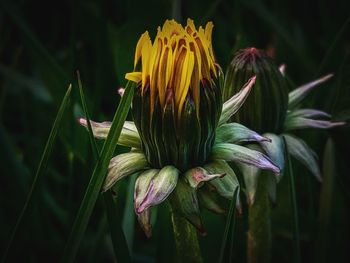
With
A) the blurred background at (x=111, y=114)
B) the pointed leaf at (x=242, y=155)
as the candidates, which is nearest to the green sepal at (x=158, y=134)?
the pointed leaf at (x=242, y=155)

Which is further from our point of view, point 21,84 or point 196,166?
point 21,84

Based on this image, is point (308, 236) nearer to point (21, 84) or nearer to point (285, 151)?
point (285, 151)

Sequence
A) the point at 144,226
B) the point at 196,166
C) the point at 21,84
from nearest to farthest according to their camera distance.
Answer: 1. the point at 144,226
2. the point at 196,166
3. the point at 21,84

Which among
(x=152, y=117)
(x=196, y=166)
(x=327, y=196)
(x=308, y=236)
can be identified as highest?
(x=152, y=117)

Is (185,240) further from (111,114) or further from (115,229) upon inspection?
(111,114)

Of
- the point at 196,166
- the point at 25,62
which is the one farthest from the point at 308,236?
the point at 25,62

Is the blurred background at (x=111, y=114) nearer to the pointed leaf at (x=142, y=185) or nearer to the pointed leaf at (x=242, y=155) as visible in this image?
the pointed leaf at (x=142, y=185)

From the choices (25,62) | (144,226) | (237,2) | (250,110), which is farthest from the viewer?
(25,62)

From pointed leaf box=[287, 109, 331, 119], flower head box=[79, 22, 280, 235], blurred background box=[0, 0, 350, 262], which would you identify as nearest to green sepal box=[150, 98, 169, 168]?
flower head box=[79, 22, 280, 235]
